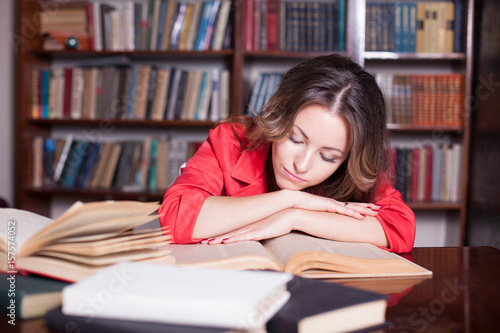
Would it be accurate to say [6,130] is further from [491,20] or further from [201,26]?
[491,20]

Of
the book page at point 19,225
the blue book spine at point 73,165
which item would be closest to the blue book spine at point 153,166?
the blue book spine at point 73,165

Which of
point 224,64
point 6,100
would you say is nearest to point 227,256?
point 224,64

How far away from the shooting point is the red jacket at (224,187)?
1057mm

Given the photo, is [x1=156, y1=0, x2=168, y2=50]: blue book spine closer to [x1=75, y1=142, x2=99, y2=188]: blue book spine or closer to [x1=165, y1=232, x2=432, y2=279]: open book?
[x1=75, y1=142, x2=99, y2=188]: blue book spine

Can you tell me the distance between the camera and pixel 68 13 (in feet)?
9.57

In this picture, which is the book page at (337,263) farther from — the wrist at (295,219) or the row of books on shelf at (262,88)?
the row of books on shelf at (262,88)

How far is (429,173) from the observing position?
284 centimetres

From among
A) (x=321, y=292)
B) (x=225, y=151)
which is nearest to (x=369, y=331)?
(x=321, y=292)

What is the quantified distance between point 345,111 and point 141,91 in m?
1.93

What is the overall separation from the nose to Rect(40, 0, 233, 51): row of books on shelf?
72.4 inches

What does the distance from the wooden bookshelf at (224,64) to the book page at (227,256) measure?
6.16 feet

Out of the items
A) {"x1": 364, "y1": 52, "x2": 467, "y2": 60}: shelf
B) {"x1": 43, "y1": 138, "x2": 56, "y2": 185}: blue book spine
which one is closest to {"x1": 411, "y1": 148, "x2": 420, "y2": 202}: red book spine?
{"x1": 364, "y1": 52, "x2": 467, "y2": 60}: shelf

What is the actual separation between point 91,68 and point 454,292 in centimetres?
262

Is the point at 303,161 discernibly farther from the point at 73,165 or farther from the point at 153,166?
the point at 73,165
